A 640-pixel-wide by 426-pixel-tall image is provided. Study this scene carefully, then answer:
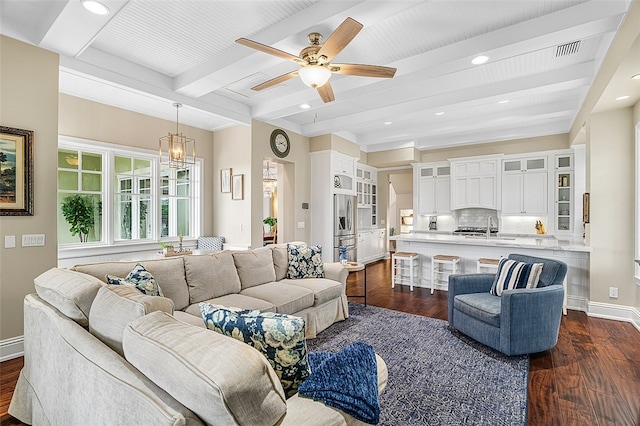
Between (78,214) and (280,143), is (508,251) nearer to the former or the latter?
(280,143)

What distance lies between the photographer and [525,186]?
6609mm

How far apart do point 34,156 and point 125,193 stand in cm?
196

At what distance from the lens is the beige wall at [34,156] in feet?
9.36

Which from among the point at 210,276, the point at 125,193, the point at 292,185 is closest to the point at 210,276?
the point at 210,276

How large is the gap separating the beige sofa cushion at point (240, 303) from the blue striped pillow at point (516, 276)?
7.77 feet

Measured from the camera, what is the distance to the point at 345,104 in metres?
4.99

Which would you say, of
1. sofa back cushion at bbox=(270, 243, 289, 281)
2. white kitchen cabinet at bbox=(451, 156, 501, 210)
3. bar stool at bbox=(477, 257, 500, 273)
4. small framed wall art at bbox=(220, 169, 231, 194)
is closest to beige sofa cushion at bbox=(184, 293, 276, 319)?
sofa back cushion at bbox=(270, 243, 289, 281)

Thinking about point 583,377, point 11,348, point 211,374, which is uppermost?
point 211,374

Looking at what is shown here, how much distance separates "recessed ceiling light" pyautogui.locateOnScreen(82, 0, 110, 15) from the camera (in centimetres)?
239

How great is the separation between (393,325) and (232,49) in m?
3.50

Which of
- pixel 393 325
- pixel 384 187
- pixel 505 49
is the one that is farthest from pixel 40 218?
pixel 384 187

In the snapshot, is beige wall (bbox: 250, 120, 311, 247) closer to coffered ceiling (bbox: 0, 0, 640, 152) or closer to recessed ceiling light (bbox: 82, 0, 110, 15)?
coffered ceiling (bbox: 0, 0, 640, 152)

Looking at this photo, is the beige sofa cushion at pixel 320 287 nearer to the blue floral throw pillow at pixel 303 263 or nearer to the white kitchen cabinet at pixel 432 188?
the blue floral throw pillow at pixel 303 263

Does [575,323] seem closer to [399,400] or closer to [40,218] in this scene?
[399,400]
